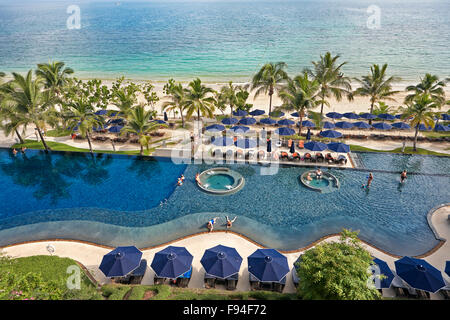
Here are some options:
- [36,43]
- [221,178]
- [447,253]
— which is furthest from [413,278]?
[36,43]

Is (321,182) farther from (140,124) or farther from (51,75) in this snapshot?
(51,75)

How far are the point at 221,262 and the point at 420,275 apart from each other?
1034 cm

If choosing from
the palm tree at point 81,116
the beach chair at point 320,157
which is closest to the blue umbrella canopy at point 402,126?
the beach chair at point 320,157

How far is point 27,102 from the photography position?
2769 cm

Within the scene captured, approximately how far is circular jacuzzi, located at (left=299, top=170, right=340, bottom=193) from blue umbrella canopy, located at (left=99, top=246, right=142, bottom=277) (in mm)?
14981

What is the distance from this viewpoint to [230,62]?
317ft

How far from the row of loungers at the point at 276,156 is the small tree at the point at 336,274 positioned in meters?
15.4

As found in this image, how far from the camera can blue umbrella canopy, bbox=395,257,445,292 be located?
543 inches

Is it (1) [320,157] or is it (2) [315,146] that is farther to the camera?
(1) [320,157]

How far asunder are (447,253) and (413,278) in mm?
5062

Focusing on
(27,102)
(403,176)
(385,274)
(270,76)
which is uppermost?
(270,76)

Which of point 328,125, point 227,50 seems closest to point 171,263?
point 328,125

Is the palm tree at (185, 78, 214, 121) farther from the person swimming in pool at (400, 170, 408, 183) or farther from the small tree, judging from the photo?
the small tree
